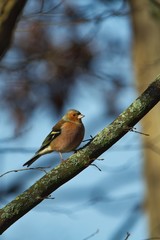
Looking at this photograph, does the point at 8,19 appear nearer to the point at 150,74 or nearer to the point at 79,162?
the point at 79,162

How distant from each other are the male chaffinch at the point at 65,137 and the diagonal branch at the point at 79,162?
1314 mm

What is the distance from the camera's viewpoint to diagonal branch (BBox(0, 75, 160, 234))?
126 inches

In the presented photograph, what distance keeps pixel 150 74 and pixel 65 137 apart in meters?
2.76

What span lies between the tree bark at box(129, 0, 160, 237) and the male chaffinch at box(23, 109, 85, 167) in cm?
171

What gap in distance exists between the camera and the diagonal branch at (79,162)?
3191 millimetres

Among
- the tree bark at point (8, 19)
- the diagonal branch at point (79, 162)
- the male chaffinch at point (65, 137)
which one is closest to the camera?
the diagonal branch at point (79, 162)

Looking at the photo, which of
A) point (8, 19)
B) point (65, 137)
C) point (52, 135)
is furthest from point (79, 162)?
point (52, 135)

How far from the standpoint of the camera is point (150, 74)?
7.24 meters

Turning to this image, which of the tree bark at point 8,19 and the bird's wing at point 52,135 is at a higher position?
the tree bark at point 8,19

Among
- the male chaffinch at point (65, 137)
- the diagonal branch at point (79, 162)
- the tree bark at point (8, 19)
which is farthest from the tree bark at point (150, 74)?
the diagonal branch at point (79, 162)

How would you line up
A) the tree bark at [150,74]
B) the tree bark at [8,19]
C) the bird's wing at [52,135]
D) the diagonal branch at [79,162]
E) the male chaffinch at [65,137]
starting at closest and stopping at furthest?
1. the diagonal branch at [79,162]
2. the tree bark at [8,19]
3. the male chaffinch at [65,137]
4. the bird's wing at [52,135]
5. the tree bark at [150,74]

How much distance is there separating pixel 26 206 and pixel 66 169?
29 cm

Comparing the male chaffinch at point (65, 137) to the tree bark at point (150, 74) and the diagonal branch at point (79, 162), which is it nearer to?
the diagonal branch at point (79, 162)

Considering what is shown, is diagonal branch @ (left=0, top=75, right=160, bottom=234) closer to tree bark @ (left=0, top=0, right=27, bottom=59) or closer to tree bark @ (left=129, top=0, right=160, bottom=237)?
tree bark @ (left=0, top=0, right=27, bottom=59)
